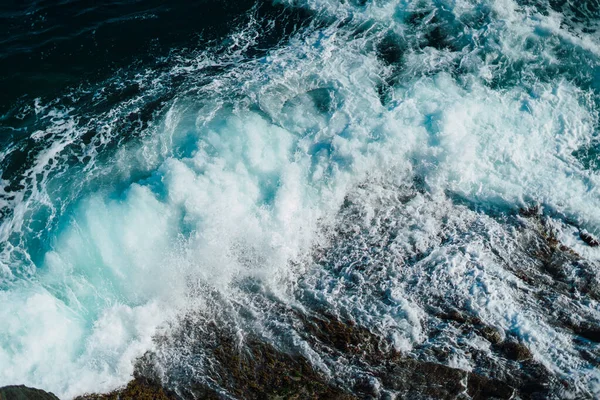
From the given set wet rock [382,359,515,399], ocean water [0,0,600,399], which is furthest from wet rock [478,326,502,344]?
wet rock [382,359,515,399]

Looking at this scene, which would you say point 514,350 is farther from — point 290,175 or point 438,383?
point 290,175

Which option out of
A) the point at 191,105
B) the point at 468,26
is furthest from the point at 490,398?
the point at 468,26

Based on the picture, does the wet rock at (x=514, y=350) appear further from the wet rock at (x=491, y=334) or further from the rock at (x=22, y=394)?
the rock at (x=22, y=394)

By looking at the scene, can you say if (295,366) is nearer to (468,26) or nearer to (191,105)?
(191,105)

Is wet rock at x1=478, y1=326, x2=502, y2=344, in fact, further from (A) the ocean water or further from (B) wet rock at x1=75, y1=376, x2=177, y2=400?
(B) wet rock at x1=75, y1=376, x2=177, y2=400

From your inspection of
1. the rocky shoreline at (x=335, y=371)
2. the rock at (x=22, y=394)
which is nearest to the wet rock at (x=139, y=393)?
the rocky shoreline at (x=335, y=371)

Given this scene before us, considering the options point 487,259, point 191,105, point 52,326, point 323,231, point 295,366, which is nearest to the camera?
point 295,366
